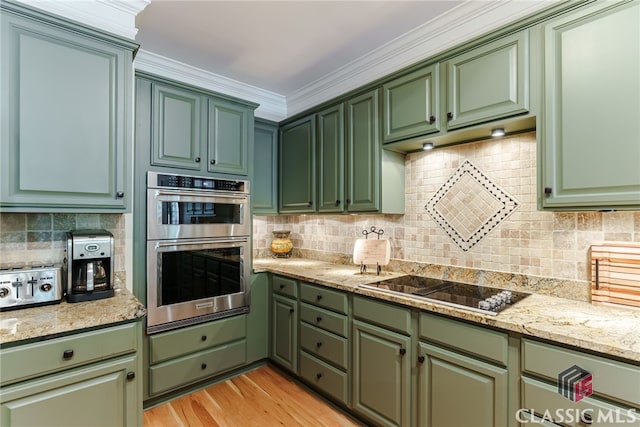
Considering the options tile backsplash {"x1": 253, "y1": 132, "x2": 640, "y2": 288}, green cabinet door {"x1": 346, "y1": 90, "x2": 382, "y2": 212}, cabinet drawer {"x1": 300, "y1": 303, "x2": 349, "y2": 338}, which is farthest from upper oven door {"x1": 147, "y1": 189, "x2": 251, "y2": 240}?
tile backsplash {"x1": 253, "y1": 132, "x2": 640, "y2": 288}

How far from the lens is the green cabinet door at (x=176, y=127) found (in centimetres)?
234

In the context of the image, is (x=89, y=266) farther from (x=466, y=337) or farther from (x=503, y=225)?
(x=503, y=225)

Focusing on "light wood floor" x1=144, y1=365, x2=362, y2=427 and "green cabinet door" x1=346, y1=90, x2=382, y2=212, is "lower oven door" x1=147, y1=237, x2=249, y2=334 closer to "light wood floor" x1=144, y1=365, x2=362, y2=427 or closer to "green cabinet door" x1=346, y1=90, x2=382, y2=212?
"light wood floor" x1=144, y1=365, x2=362, y2=427

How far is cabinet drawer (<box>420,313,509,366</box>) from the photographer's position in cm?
149

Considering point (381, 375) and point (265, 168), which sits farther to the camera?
point (265, 168)

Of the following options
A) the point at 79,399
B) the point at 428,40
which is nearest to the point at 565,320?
the point at 428,40

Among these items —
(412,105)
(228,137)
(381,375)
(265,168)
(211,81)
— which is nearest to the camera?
(381,375)

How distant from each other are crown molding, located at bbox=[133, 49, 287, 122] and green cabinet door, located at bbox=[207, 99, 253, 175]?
0.36 meters

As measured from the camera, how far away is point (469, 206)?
2242 mm

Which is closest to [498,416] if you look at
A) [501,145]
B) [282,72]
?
[501,145]

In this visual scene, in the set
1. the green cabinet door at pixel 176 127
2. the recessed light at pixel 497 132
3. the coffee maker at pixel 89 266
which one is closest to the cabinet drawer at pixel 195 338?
the coffee maker at pixel 89 266

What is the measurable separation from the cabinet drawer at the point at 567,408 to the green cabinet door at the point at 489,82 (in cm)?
132

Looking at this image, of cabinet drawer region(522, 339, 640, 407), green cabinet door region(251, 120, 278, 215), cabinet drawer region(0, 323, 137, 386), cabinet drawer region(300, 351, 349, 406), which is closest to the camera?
cabinet drawer region(522, 339, 640, 407)

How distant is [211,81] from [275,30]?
3.26ft
